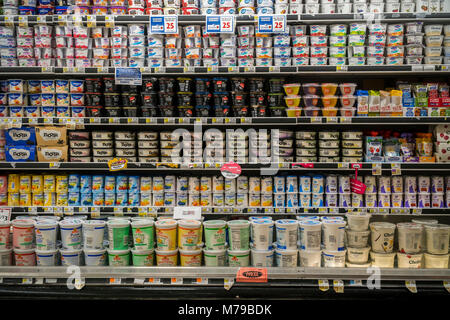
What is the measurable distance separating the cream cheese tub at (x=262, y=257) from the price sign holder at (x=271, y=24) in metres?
1.87

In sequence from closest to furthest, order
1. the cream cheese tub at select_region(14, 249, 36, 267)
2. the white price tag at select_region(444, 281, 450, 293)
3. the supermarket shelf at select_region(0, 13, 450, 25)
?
the white price tag at select_region(444, 281, 450, 293)
the cream cheese tub at select_region(14, 249, 36, 267)
the supermarket shelf at select_region(0, 13, 450, 25)

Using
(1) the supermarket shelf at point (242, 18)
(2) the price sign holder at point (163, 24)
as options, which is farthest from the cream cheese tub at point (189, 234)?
(1) the supermarket shelf at point (242, 18)

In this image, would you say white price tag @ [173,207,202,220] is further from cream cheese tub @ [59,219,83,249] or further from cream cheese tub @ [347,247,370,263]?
cream cheese tub @ [347,247,370,263]

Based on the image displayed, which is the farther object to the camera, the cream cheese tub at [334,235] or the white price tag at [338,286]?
the cream cheese tub at [334,235]

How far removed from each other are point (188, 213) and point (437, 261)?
158 centimetres

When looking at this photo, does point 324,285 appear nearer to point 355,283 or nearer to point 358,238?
point 355,283

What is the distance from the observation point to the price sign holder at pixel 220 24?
313cm

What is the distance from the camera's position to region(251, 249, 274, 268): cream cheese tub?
2.26 meters

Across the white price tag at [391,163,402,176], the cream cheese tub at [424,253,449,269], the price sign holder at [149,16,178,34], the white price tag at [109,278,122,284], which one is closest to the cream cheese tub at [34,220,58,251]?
the white price tag at [109,278,122,284]

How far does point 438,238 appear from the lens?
2225mm

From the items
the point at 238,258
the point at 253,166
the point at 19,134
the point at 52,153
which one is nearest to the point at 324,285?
the point at 238,258

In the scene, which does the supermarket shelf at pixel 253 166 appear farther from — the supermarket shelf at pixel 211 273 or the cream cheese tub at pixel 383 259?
the supermarket shelf at pixel 211 273

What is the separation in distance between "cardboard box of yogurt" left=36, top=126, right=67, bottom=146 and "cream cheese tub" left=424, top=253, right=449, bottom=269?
3002 mm
